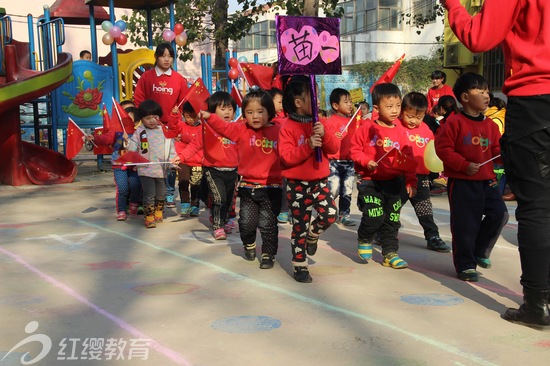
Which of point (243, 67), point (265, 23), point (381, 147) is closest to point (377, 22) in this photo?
point (265, 23)

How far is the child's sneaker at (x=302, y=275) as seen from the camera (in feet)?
18.6

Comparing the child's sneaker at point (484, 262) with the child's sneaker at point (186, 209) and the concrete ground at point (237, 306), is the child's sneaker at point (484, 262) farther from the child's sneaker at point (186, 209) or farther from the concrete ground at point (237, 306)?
the child's sneaker at point (186, 209)

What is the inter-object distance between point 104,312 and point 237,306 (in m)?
0.86

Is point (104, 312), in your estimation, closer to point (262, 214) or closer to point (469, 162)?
point (262, 214)

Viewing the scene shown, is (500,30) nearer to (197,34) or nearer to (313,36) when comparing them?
(313,36)

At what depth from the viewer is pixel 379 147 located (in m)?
6.34

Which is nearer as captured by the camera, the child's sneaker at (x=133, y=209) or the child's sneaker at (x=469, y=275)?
the child's sneaker at (x=469, y=275)

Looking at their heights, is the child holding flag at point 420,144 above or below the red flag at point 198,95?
below

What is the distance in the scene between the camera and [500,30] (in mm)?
4148

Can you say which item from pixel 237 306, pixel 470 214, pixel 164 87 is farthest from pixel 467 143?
pixel 164 87

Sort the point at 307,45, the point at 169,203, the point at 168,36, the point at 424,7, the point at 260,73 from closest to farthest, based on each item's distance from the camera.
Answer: the point at 307,45 < the point at 260,73 < the point at 169,203 < the point at 168,36 < the point at 424,7

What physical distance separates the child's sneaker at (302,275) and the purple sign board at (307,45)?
1.51 meters

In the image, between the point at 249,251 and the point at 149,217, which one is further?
the point at 149,217

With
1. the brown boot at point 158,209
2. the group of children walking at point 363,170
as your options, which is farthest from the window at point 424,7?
the group of children walking at point 363,170
